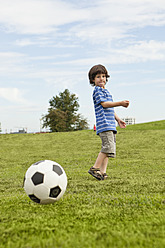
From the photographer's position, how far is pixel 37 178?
310 centimetres

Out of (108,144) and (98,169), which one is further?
(98,169)

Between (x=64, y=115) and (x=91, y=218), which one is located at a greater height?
(x=64, y=115)

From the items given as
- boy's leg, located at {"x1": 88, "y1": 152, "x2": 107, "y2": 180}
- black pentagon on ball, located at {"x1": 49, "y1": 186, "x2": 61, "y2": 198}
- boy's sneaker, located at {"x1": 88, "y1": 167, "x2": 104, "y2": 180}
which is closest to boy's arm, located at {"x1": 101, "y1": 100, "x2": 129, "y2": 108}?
boy's leg, located at {"x1": 88, "y1": 152, "x2": 107, "y2": 180}

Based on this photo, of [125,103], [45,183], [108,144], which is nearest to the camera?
[45,183]

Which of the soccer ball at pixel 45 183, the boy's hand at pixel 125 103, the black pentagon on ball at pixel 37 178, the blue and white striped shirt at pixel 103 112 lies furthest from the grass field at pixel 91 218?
the boy's hand at pixel 125 103

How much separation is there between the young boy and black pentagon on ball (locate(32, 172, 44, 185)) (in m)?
1.89

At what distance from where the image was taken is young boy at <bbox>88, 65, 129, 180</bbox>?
15.8ft

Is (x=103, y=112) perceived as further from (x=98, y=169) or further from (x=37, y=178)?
(x=37, y=178)

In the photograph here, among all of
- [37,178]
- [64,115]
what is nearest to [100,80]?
[37,178]

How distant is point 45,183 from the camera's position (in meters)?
3.06

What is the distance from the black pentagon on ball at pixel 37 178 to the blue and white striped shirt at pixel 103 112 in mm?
1971

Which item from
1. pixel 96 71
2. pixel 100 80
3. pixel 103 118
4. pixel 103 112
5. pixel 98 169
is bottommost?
pixel 98 169

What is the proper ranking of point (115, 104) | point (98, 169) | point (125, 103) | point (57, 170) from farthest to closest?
1. point (98, 169)
2. point (115, 104)
3. point (125, 103)
4. point (57, 170)

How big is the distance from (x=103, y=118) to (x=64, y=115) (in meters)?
46.1
